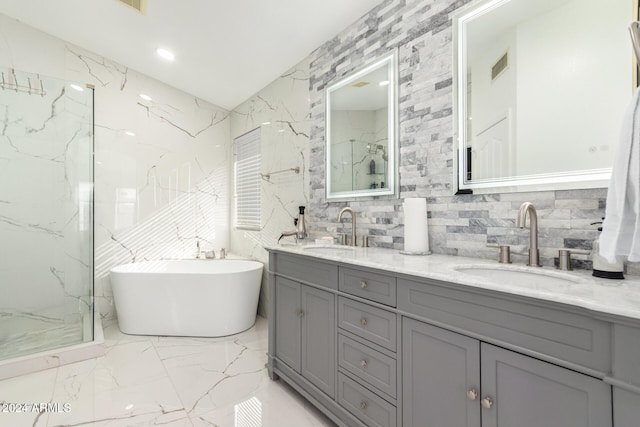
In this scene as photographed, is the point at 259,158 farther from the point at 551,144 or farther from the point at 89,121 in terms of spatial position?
the point at 551,144

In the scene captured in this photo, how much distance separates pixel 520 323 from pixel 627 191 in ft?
1.55

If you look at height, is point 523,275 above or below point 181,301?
above

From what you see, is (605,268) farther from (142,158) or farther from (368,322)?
(142,158)

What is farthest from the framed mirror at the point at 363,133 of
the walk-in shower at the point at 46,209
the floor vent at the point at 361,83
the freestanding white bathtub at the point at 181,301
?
the walk-in shower at the point at 46,209

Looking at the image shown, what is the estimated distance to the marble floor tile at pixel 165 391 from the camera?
1754 millimetres

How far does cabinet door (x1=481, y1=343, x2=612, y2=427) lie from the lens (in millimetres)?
781

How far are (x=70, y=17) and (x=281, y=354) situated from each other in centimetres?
340

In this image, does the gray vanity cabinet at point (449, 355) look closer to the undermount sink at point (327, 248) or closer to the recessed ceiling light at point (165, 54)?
the undermount sink at point (327, 248)

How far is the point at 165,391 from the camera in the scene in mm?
2043

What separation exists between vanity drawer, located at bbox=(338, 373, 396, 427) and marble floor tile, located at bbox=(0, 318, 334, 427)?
32cm

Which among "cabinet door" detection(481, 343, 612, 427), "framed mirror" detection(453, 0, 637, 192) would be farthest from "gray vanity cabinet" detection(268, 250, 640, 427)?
"framed mirror" detection(453, 0, 637, 192)

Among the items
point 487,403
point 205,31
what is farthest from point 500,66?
point 205,31

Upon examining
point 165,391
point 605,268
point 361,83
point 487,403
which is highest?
point 361,83

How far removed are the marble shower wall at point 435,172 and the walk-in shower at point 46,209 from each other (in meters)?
2.41
